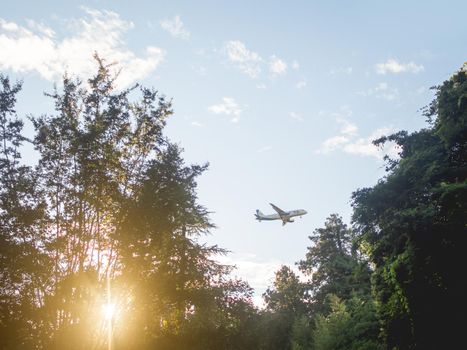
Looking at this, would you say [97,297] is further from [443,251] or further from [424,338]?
[443,251]

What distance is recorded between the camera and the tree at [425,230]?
14.6m

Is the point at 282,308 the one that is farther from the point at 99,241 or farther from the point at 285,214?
the point at 99,241

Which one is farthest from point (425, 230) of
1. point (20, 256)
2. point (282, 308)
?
point (282, 308)

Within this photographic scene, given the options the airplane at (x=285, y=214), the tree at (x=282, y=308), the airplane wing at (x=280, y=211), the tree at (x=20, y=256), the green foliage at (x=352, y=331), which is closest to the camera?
the tree at (x=20, y=256)

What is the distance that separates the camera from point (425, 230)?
51.1 ft

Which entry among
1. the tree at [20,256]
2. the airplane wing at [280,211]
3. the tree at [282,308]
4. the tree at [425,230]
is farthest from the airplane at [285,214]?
the tree at [20,256]

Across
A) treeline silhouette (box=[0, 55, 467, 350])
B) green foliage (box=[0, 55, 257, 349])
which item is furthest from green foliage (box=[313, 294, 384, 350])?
green foliage (box=[0, 55, 257, 349])

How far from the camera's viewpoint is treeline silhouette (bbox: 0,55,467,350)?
46.3ft

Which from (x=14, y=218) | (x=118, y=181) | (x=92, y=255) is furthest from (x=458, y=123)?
(x=14, y=218)

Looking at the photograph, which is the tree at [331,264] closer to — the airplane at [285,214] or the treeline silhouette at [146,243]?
the airplane at [285,214]

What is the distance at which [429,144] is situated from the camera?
19609 millimetres

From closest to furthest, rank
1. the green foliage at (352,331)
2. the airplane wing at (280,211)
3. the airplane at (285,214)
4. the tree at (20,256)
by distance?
1. the tree at (20,256)
2. the green foliage at (352,331)
3. the airplane at (285,214)
4. the airplane wing at (280,211)

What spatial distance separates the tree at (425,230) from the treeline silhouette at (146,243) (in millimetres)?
58

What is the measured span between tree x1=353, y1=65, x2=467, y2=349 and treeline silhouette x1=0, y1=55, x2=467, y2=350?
58mm
